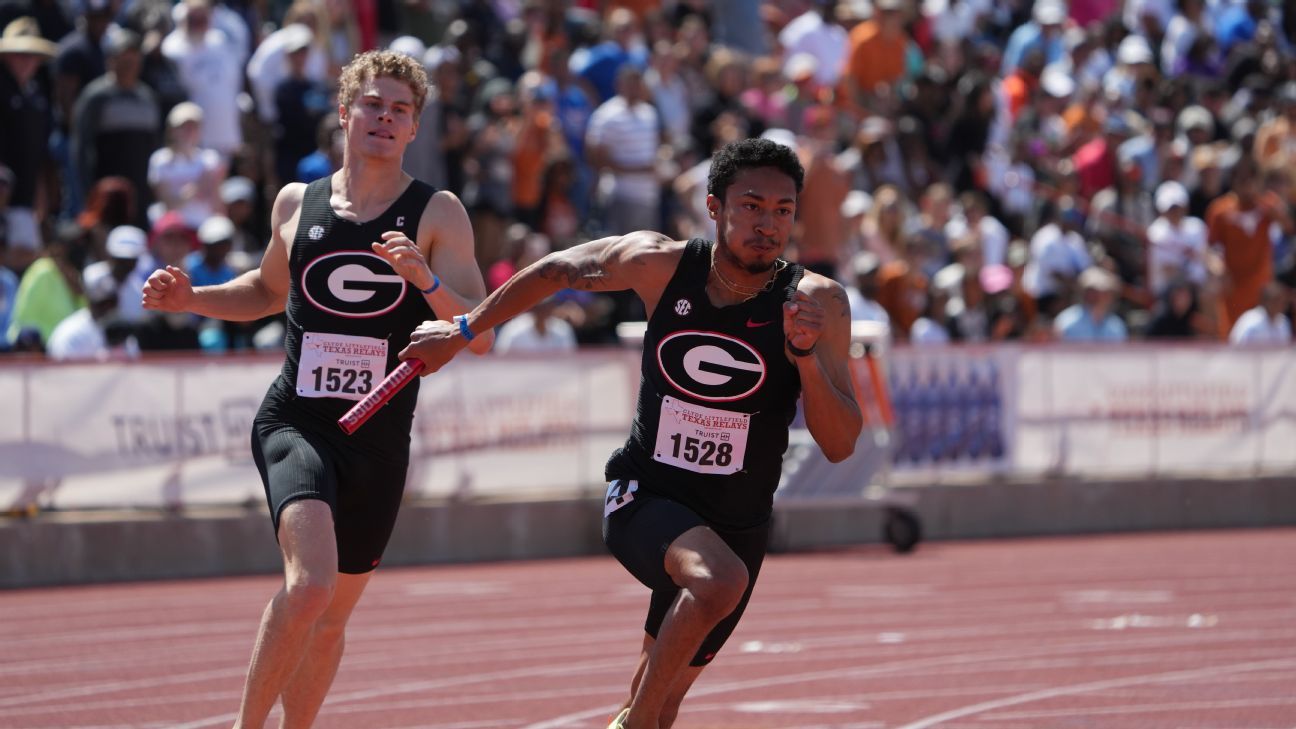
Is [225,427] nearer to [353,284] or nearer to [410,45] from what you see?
[410,45]

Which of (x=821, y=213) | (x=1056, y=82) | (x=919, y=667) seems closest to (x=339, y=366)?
(x=919, y=667)

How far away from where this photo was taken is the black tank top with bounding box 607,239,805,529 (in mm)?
6887

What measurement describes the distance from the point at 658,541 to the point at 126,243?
10.4 meters

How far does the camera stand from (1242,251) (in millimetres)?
22547

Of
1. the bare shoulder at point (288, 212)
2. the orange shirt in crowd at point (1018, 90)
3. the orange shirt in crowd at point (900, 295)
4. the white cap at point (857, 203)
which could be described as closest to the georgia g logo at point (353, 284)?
the bare shoulder at point (288, 212)

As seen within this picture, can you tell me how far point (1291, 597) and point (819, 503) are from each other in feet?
13.5

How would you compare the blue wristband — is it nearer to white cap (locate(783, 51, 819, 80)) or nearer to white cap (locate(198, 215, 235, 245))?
white cap (locate(198, 215, 235, 245))

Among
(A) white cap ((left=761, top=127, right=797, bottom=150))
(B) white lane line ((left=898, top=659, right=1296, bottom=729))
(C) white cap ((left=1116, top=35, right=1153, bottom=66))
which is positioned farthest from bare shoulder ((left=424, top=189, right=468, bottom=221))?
(C) white cap ((left=1116, top=35, right=1153, bottom=66))

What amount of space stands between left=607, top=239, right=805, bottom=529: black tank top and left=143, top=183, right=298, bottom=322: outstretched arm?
1440 mm

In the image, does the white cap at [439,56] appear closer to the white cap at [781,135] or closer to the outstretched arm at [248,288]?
the white cap at [781,135]

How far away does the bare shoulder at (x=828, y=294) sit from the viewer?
6.80 metres

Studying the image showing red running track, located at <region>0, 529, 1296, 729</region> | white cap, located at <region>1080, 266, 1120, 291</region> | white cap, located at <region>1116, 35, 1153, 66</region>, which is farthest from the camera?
white cap, located at <region>1116, 35, 1153, 66</region>

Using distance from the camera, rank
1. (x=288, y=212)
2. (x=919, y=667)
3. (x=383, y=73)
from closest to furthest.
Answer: (x=383, y=73) < (x=288, y=212) < (x=919, y=667)

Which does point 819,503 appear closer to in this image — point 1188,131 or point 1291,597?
point 1291,597
